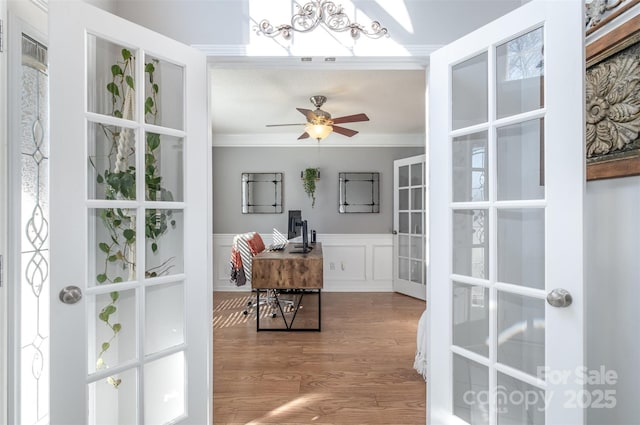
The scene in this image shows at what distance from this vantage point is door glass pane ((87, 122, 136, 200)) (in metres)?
1.24

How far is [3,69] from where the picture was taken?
1.10m

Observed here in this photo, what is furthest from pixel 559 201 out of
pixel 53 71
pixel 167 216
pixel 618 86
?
pixel 53 71

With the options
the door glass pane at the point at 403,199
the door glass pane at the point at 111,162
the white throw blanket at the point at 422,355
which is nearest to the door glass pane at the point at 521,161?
the white throw blanket at the point at 422,355

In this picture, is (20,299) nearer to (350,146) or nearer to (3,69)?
(3,69)

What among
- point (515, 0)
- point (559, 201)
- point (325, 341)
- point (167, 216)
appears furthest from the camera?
point (325, 341)

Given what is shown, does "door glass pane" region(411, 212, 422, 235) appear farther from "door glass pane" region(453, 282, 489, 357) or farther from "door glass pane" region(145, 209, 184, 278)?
"door glass pane" region(145, 209, 184, 278)

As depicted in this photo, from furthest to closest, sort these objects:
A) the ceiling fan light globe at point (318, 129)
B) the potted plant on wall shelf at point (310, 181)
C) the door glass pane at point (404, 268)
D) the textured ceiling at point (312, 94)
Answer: the potted plant on wall shelf at point (310, 181), the door glass pane at point (404, 268), the ceiling fan light globe at point (318, 129), the textured ceiling at point (312, 94)

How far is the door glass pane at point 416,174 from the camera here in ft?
14.7

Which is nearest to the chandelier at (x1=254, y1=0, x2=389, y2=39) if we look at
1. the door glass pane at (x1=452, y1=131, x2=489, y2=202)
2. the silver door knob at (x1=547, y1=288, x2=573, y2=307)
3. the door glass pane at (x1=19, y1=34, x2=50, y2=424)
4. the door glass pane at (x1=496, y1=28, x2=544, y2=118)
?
the door glass pane at (x1=496, y1=28, x2=544, y2=118)

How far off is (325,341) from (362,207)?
2.54 metres

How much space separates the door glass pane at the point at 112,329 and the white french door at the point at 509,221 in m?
1.38

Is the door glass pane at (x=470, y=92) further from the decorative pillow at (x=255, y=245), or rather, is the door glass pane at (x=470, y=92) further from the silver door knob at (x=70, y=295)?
the decorative pillow at (x=255, y=245)

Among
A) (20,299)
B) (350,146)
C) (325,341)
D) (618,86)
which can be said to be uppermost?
(350,146)

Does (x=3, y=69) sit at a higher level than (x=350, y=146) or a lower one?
lower
